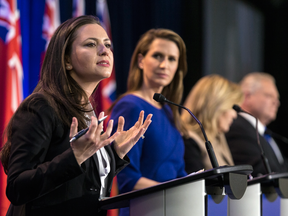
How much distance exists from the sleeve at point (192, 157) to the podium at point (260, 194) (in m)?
0.83

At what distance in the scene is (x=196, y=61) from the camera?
4828 mm

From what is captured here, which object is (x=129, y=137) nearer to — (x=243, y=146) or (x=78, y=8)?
(x=78, y=8)

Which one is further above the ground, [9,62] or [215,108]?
[9,62]

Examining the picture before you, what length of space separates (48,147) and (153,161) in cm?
96

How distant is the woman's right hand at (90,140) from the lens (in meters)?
1.21

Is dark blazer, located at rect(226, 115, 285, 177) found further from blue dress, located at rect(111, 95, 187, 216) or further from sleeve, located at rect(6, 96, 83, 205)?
sleeve, located at rect(6, 96, 83, 205)

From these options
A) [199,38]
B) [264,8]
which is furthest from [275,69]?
[199,38]

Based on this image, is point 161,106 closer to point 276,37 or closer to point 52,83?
point 52,83

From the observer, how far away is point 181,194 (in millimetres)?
1379

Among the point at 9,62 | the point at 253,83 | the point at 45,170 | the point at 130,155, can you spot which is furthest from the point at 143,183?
the point at 253,83

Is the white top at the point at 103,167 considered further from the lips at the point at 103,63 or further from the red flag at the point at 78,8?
the red flag at the point at 78,8

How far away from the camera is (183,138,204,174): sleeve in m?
2.88

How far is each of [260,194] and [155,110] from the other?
2.82 feet

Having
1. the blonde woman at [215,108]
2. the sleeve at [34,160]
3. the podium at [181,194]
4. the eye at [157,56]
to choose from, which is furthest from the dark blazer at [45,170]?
the blonde woman at [215,108]
